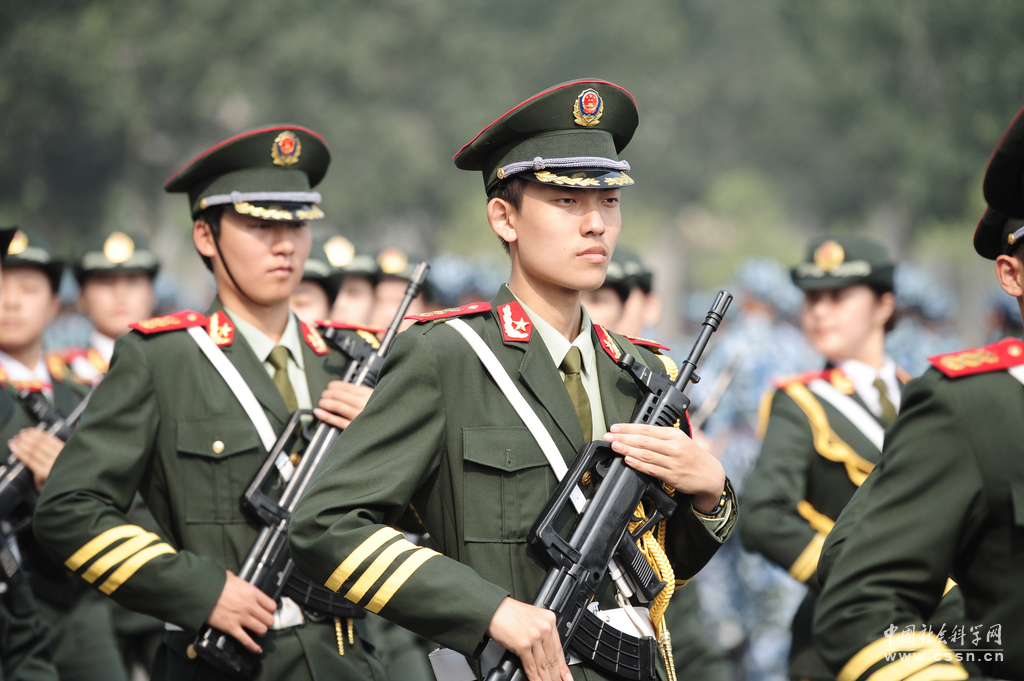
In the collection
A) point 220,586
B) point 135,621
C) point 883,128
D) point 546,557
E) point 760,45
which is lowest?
point 135,621

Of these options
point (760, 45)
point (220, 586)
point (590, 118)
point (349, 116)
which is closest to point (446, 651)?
point (220, 586)

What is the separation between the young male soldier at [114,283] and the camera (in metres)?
8.12

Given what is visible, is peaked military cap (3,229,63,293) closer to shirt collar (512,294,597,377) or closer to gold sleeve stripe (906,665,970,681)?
shirt collar (512,294,597,377)

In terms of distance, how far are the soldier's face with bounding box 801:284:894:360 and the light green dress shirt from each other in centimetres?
301

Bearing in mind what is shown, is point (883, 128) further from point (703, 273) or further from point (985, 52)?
point (703, 273)

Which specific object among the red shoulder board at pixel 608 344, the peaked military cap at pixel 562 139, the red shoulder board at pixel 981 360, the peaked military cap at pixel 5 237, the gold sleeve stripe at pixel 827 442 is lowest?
the gold sleeve stripe at pixel 827 442

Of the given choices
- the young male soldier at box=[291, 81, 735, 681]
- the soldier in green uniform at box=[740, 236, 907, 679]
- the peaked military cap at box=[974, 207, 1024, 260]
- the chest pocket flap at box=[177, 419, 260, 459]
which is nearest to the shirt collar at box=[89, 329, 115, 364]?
the chest pocket flap at box=[177, 419, 260, 459]

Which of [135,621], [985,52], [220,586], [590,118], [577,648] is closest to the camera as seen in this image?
[577,648]

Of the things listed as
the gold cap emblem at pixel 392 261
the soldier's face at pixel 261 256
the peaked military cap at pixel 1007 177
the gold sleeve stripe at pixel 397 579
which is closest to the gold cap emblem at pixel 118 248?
the gold cap emblem at pixel 392 261

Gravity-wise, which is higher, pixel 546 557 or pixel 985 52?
pixel 985 52

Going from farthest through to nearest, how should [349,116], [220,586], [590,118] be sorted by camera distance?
[349,116] → [220,586] → [590,118]

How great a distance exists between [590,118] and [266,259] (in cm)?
164

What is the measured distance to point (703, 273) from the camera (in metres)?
47.0

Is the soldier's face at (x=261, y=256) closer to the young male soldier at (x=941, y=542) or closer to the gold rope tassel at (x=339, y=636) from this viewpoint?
the gold rope tassel at (x=339, y=636)
